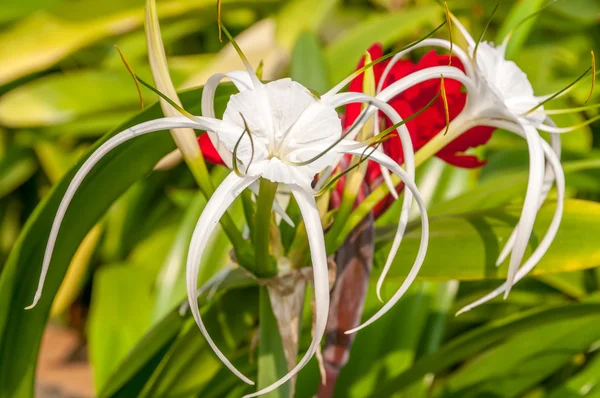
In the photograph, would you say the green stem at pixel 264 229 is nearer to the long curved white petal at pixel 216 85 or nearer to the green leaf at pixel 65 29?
the long curved white petal at pixel 216 85

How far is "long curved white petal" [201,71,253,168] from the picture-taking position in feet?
0.99

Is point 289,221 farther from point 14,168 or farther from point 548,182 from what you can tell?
point 14,168

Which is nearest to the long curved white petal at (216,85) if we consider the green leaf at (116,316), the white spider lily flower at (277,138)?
the white spider lily flower at (277,138)

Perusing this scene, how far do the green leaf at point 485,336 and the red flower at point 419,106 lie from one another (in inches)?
6.4

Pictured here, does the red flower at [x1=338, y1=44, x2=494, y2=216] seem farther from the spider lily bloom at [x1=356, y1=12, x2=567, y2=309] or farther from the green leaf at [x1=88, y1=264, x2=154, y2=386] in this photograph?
the green leaf at [x1=88, y1=264, x2=154, y2=386]

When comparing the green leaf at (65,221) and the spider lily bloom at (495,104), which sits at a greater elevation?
the green leaf at (65,221)

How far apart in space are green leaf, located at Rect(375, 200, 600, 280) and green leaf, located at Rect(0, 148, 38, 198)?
96 centimetres

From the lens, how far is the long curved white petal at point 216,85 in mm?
302

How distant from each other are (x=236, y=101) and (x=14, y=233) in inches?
46.6

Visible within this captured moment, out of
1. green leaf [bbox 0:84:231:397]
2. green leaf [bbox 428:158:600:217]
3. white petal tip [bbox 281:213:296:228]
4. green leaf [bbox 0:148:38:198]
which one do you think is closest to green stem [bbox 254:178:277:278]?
white petal tip [bbox 281:213:296:228]

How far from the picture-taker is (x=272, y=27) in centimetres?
113

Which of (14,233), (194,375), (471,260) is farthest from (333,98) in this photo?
(14,233)

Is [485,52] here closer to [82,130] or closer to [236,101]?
[236,101]

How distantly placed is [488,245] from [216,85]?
24 cm
